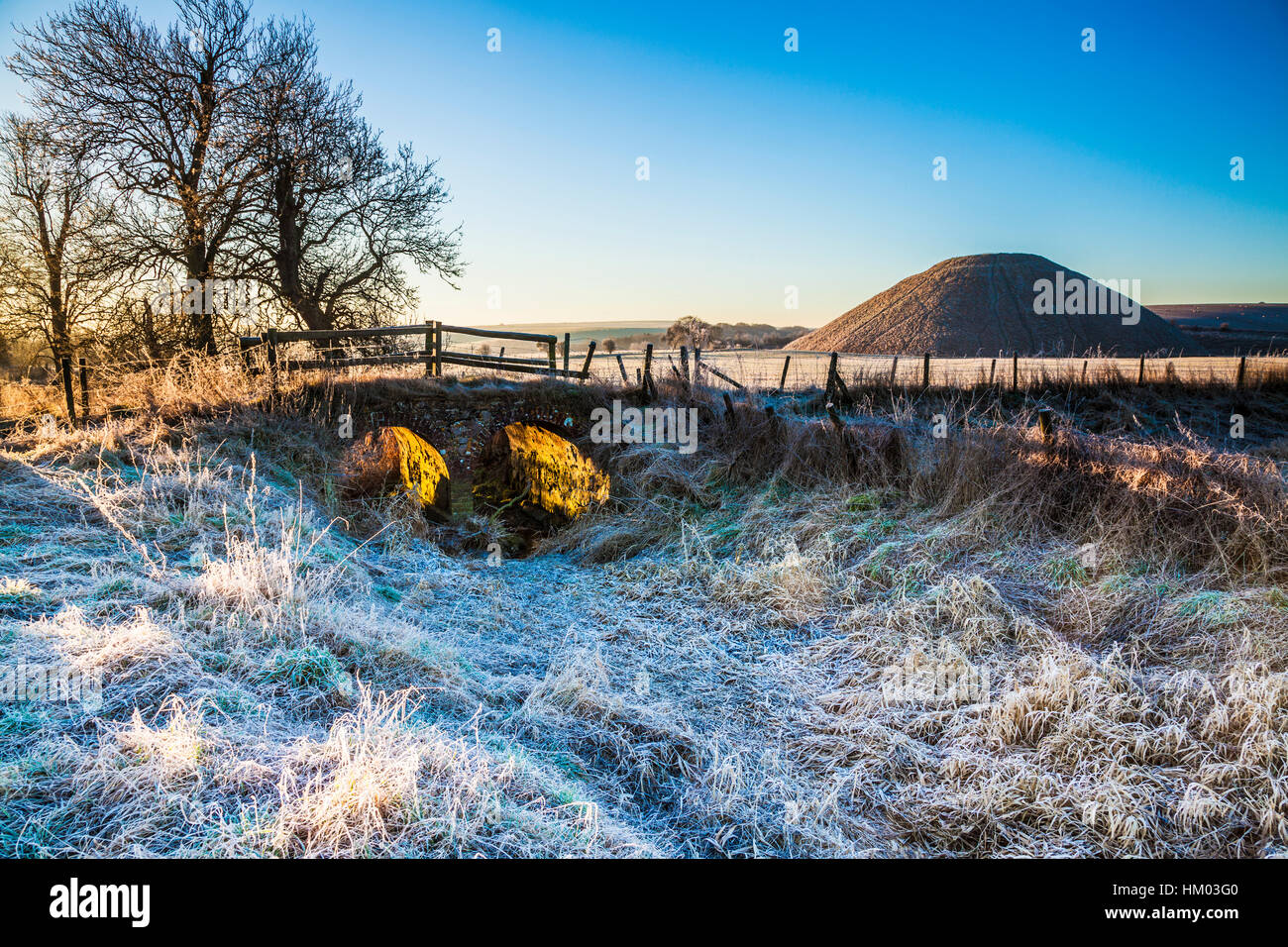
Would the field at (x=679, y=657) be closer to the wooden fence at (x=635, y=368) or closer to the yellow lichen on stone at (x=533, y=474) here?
the yellow lichen on stone at (x=533, y=474)

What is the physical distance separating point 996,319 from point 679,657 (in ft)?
165

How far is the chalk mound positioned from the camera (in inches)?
1785

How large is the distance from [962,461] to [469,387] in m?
7.60

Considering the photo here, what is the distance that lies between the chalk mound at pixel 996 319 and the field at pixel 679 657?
132 feet

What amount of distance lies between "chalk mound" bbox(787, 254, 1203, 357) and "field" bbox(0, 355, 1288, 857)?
132 feet

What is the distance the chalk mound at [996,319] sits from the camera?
4534 centimetres

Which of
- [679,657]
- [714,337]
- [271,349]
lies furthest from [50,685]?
[714,337]

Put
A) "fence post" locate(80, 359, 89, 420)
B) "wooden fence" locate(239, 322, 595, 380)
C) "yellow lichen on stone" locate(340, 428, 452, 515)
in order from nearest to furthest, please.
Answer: "yellow lichen on stone" locate(340, 428, 452, 515)
"fence post" locate(80, 359, 89, 420)
"wooden fence" locate(239, 322, 595, 380)

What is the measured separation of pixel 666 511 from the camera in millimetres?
8789

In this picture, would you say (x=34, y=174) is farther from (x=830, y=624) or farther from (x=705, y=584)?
(x=830, y=624)

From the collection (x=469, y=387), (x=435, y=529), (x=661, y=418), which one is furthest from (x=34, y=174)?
(x=661, y=418)

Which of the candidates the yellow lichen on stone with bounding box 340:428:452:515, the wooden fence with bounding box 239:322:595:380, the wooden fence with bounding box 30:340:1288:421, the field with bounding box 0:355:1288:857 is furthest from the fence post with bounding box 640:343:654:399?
the yellow lichen on stone with bounding box 340:428:452:515

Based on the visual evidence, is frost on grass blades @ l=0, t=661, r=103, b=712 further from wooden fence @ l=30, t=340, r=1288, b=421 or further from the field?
wooden fence @ l=30, t=340, r=1288, b=421

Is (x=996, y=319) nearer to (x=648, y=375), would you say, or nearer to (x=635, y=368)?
(x=635, y=368)
